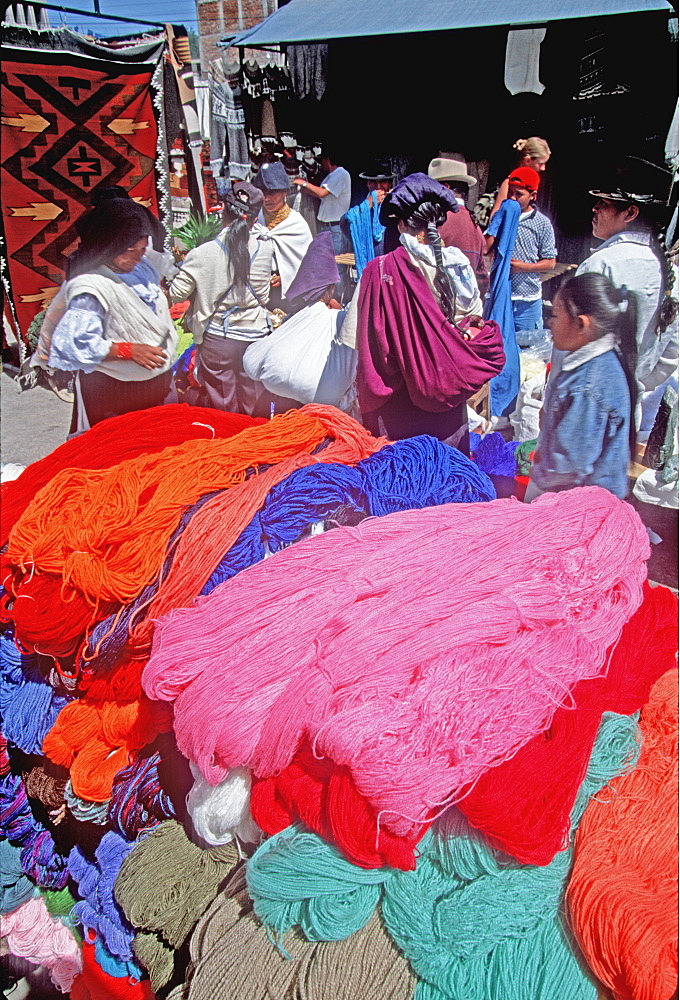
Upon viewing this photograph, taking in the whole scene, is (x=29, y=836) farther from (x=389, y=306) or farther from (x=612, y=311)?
(x=612, y=311)

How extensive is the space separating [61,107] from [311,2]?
83 cm

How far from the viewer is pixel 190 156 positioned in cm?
251

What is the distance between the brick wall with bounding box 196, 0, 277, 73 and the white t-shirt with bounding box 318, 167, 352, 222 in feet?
1.59

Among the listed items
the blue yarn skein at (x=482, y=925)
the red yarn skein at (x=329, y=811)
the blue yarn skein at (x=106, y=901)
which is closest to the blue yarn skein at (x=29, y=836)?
the blue yarn skein at (x=106, y=901)

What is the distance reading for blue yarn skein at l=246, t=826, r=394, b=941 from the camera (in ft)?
3.24

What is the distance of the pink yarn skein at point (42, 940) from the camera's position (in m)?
1.58

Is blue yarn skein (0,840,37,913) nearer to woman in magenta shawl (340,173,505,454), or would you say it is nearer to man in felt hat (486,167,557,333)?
woman in magenta shawl (340,173,505,454)

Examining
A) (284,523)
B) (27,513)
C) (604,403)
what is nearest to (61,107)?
(27,513)

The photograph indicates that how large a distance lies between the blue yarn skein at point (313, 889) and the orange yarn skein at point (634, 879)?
0.88ft

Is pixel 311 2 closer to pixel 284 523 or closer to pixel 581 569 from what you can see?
pixel 284 523

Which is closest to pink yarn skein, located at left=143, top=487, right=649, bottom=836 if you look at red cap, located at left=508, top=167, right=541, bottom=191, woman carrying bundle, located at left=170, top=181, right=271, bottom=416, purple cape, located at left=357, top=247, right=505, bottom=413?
purple cape, located at left=357, top=247, right=505, bottom=413

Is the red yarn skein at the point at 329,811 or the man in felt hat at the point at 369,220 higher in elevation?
the man in felt hat at the point at 369,220

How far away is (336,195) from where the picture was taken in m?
2.37

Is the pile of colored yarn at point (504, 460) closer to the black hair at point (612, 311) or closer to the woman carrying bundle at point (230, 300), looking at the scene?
the black hair at point (612, 311)
